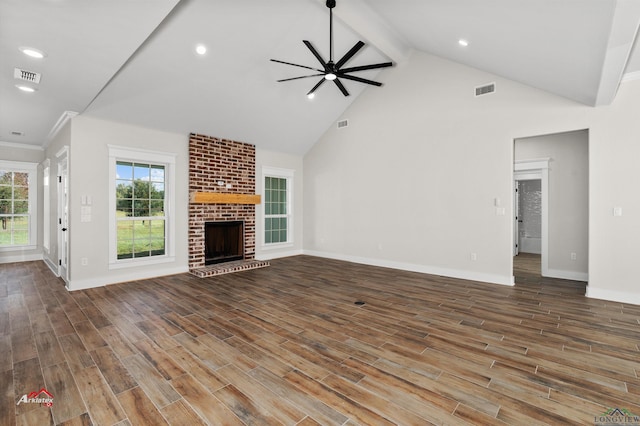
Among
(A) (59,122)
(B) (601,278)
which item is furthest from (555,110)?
(A) (59,122)

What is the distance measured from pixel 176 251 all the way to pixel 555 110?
676 cm

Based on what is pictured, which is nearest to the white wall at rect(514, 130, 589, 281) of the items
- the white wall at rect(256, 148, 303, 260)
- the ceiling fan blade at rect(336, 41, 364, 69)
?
the ceiling fan blade at rect(336, 41, 364, 69)

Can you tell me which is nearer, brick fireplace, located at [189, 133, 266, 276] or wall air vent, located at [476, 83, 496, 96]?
wall air vent, located at [476, 83, 496, 96]

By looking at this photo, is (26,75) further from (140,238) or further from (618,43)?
(618,43)

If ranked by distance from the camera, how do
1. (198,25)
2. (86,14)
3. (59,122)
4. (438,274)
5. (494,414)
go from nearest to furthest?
(494,414) < (86,14) < (198,25) < (59,122) < (438,274)

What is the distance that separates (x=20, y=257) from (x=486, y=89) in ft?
34.5

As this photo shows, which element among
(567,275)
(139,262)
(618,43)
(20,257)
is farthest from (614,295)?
(20,257)

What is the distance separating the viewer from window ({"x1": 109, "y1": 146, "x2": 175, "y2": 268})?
504 cm

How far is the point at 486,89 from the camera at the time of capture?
16.4 ft

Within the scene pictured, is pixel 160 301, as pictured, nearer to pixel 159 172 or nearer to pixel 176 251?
pixel 176 251

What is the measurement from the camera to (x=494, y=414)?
179 centimetres

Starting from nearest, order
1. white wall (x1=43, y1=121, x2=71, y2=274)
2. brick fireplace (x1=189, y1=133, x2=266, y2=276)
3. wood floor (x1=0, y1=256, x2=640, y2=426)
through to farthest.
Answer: wood floor (x1=0, y1=256, x2=640, y2=426)
white wall (x1=43, y1=121, x2=71, y2=274)
brick fireplace (x1=189, y1=133, x2=266, y2=276)

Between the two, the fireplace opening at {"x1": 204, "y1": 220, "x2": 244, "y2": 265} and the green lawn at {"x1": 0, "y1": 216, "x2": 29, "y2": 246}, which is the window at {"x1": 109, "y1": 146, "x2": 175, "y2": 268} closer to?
the fireplace opening at {"x1": 204, "y1": 220, "x2": 244, "y2": 265}

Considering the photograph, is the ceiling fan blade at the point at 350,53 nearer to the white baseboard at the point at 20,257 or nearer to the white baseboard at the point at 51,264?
the white baseboard at the point at 51,264
